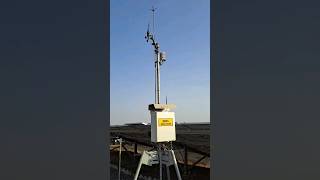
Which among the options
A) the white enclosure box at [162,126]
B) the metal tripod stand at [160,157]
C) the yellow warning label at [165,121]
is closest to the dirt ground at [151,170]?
the metal tripod stand at [160,157]

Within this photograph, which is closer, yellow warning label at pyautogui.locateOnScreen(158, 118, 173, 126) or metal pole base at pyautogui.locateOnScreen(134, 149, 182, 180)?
yellow warning label at pyautogui.locateOnScreen(158, 118, 173, 126)

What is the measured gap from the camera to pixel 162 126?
15.2 ft

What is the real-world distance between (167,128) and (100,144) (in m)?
3.48

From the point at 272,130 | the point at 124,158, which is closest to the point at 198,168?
the point at 124,158

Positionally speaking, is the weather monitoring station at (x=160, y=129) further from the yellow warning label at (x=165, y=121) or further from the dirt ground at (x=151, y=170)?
the dirt ground at (x=151, y=170)

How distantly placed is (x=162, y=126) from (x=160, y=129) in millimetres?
55

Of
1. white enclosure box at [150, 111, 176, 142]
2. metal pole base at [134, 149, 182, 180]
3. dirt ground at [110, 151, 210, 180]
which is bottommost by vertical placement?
dirt ground at [110, 151, 210, 180]

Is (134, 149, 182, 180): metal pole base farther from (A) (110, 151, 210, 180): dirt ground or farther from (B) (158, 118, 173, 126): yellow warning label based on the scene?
(A) (110, 151, 210, 180): dirt ground

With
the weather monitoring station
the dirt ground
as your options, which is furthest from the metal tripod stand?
the dirt ground

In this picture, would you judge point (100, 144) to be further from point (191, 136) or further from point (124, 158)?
point (124, 158)

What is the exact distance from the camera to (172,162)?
16.0 ft

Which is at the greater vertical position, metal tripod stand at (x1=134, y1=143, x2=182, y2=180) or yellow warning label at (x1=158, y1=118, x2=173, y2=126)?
yellow warning label at (x1=158, y1=118, x2=173, y2=126)

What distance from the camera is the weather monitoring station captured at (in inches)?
182

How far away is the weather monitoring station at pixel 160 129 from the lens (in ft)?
15.1
